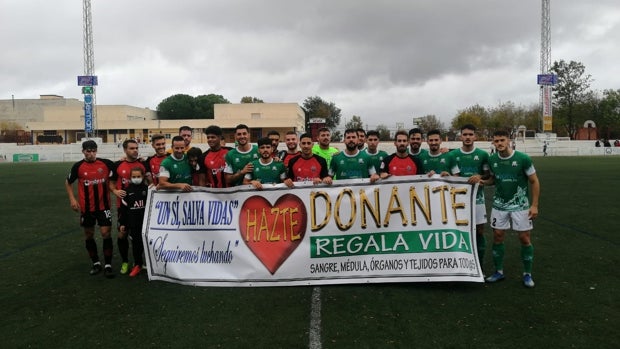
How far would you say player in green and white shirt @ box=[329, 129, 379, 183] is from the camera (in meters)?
5.78

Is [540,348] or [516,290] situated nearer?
[540,348]

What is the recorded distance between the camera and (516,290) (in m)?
5.02

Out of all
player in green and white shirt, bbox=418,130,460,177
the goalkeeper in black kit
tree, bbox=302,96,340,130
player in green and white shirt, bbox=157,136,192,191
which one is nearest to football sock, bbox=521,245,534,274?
player in green and white shirt, bbox=418,130,460,177

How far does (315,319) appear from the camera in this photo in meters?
4.25

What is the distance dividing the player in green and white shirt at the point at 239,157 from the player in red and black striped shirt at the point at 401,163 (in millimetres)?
1741

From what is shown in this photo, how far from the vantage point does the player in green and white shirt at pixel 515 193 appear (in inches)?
203

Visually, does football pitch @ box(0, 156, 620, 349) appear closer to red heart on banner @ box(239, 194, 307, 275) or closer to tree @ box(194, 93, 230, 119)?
red heart on banner @ box(239, 194, 307, 275)

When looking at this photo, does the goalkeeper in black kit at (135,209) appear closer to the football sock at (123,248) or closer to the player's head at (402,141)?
the football sock at (123,248)

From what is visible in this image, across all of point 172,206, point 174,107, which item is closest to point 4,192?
point 172,206

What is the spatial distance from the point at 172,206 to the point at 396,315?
3013mm

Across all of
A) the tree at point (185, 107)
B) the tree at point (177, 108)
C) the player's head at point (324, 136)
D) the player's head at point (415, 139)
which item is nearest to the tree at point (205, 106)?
the tree at point (185, 107)

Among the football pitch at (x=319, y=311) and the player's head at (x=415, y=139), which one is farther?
the player's head at (x=415, y=139)

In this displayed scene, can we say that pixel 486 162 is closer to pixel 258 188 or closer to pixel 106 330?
pixel 258 188

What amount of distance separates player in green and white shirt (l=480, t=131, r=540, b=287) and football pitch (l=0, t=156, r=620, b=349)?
450 millimetres
